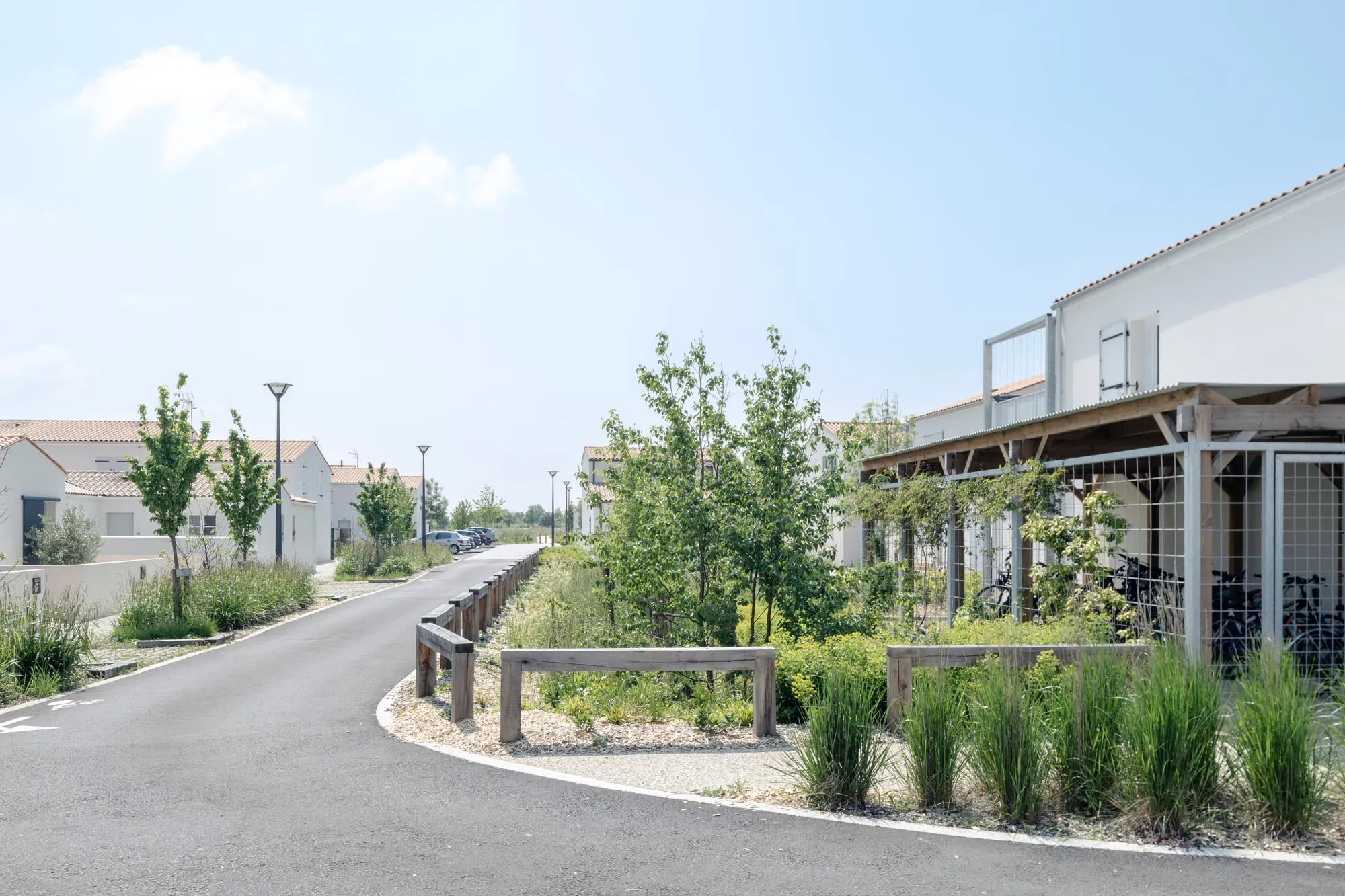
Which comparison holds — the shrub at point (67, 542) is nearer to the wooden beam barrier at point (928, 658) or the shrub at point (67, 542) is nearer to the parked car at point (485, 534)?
the wooden beam barrier at point (928, 658)

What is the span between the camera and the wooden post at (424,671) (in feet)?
34.8

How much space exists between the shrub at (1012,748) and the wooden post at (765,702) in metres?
2.44

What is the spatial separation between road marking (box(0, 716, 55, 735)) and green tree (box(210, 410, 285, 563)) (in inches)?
571

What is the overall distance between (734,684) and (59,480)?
1238 inches

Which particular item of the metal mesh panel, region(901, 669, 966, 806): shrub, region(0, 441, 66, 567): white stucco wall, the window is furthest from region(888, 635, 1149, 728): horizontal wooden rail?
region(0, 441, 66, 567): white stucco wall

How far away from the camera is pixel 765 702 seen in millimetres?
8203

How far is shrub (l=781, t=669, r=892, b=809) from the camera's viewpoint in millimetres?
6141

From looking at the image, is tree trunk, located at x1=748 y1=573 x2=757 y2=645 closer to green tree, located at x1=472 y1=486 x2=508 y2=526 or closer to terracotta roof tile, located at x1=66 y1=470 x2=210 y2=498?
terracotta roof tile, located at x1=66 y1=470 x2=210 y2=498

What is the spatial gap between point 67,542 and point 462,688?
78.5ft

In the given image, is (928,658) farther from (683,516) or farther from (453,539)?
(453,539)

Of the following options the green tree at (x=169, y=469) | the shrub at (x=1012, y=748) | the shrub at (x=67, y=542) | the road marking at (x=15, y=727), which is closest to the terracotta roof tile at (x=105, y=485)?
the shrub at (x=67, y=542)

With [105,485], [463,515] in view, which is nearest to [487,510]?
[463,515]

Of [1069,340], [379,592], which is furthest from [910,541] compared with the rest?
[379,592]

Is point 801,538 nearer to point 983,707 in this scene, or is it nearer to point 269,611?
point 983,707
